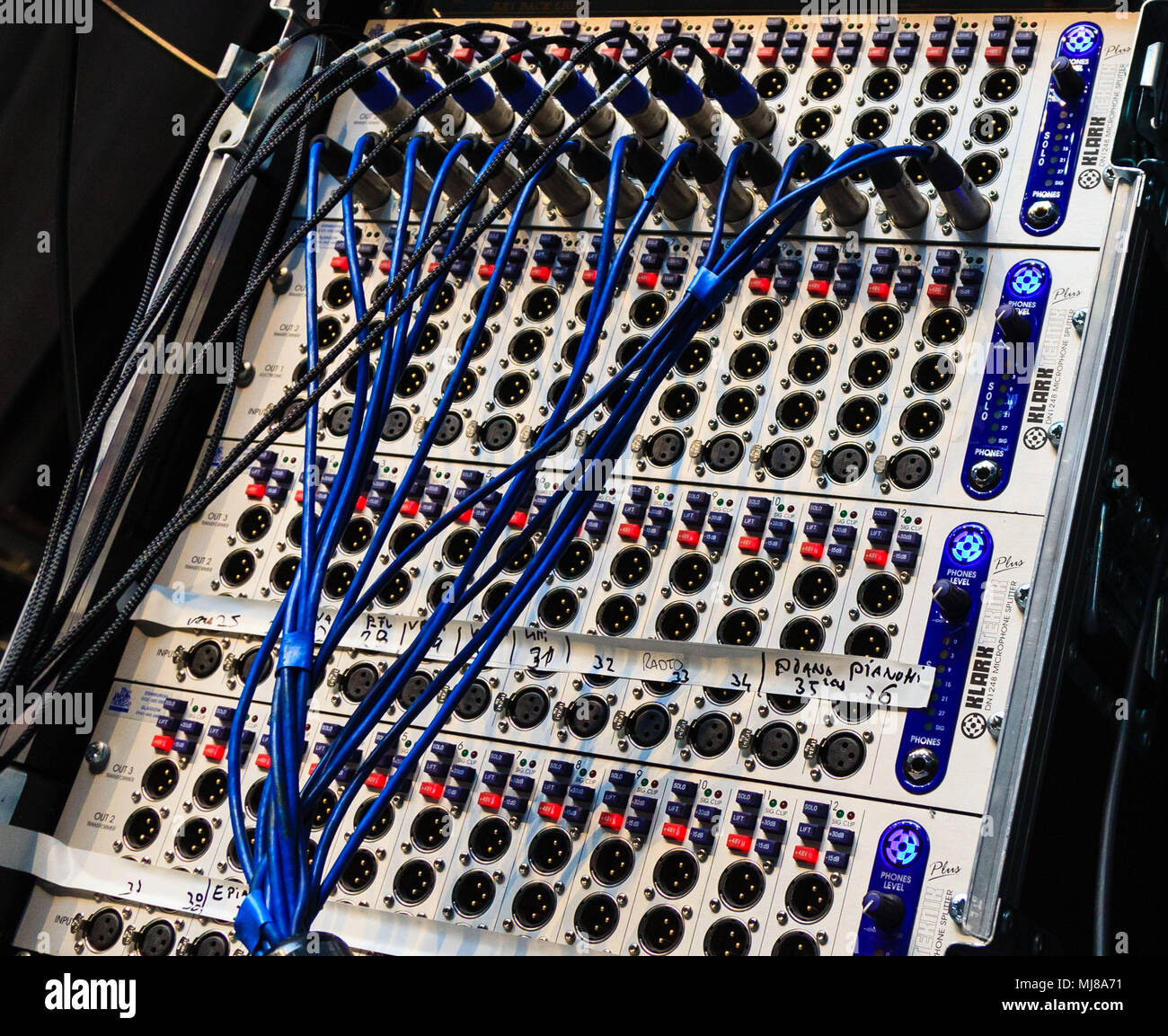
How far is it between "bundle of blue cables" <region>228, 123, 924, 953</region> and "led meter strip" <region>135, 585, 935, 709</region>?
0.14m

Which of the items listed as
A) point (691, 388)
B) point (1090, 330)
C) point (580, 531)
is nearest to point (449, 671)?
point (580, 531)

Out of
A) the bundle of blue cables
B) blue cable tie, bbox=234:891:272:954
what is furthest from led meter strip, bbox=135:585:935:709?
blue cable tie, bbox=234:891:272:954

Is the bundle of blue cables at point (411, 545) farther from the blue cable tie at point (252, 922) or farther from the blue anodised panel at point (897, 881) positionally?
the blue anodised panel at point (897, 881)

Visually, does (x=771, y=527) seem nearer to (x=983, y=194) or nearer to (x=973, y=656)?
(x=973, y=656)

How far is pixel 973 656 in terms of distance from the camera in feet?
7.68

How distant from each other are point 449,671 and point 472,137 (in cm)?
119

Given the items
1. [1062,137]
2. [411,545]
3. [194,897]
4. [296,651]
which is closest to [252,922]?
[296,651]

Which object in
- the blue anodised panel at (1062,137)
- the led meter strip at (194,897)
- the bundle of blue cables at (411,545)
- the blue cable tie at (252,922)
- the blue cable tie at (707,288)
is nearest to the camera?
the blue cable tie at (252,922)

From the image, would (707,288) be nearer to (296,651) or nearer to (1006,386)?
(1006,386)

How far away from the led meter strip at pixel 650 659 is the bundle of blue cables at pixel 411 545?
138 millimetres

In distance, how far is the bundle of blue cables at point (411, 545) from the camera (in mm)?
2043

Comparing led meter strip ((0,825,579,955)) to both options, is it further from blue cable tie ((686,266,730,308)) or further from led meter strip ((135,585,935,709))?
blue cable tie ((686,266,730,308))

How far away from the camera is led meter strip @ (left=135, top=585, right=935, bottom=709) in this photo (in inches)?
94.2

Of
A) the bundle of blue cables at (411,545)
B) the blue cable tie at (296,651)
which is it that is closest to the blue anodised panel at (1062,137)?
the bundle of blue cables at (411,545)
